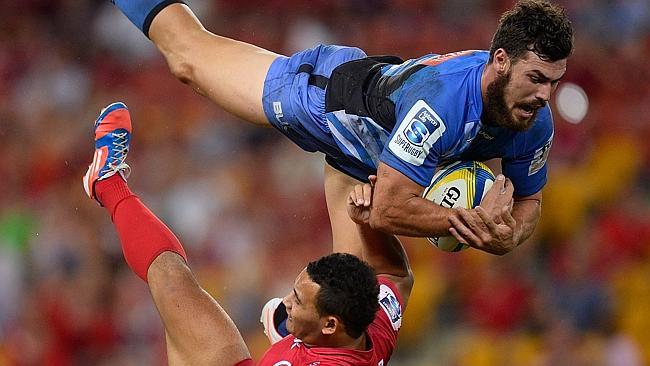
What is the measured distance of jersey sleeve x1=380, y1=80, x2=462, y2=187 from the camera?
14.8 feet

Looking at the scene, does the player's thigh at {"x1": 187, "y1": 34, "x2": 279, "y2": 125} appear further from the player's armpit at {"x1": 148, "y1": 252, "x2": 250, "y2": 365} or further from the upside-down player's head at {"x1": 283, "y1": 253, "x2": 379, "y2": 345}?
the upside-down player's head at {"x1": 283, "y1": 253, "x2": 379, "y2": 345}

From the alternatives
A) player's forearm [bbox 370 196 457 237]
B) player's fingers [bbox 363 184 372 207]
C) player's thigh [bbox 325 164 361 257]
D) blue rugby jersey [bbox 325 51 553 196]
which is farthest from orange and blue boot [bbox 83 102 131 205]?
player's forearm [bbox 370 196 457 237]

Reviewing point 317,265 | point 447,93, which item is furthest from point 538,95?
point 317,265

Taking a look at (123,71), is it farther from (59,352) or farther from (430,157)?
(430,157)

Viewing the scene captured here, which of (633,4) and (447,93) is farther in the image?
(633,4)

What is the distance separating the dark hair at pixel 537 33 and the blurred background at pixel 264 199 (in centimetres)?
179

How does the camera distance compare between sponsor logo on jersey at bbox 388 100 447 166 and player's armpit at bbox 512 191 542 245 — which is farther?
player's armpit at bbox 512 191 542 245

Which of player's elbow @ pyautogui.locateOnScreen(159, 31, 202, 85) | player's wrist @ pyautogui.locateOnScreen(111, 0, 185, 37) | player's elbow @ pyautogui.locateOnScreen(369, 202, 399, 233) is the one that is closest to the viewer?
player's elbow @ pyautogui.locateOnScreen(369, 202, 399, 233)

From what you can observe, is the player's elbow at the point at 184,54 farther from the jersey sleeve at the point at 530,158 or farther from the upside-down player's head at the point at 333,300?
the jersey sleeve at the point at 530,158

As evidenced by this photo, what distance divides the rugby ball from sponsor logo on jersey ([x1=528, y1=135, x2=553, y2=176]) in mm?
325

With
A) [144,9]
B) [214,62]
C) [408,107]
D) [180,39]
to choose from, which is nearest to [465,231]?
[408,107]

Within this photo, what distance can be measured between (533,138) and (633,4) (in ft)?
14.5

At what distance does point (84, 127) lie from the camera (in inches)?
389

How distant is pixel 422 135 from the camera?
4496mm
